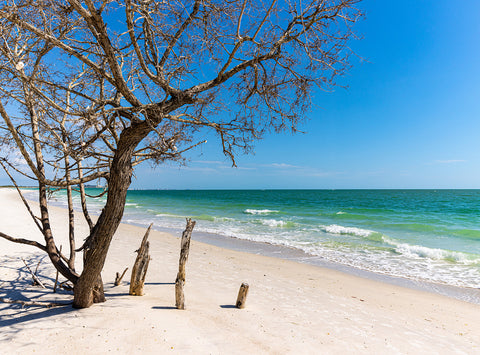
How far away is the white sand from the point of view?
3586 mm

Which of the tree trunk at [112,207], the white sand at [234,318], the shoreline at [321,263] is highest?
the tree trunk at [112,207]

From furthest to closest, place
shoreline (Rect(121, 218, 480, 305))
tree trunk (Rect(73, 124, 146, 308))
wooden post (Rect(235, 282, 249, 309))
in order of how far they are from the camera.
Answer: shoreline (Rect(121, 218, 480, 305)), wooden post (Rect(235, 282, 249, 309)), tree trunk (Rect(73, 124, 146, 308))

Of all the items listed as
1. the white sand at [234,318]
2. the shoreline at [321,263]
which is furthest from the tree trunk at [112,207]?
the shoreline at [321,263]

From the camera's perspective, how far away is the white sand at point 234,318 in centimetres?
359

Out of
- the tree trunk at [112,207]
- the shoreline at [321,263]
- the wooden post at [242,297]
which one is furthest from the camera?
the shoreline at [321,263]

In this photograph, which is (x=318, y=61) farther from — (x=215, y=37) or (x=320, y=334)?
(x=320, y=334)

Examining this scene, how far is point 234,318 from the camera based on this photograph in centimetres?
458

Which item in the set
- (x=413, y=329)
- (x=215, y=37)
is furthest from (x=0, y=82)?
(x=413, y=329)

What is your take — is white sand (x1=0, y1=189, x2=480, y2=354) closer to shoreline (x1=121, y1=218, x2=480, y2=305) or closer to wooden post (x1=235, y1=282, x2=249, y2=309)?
wooden post (x1=235, y1=282, x2=249, y2=309)

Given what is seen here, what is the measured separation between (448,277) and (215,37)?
10.5 metres

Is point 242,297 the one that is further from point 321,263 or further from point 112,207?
point 321,263

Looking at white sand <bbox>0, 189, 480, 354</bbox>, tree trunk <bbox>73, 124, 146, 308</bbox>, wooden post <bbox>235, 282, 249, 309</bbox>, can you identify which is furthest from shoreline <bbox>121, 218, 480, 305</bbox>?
tree trunk <bbox>73, 124, 146, 308</bbox>

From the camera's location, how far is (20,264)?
6398 mm

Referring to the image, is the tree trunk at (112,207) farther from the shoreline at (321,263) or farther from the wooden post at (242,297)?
the shoreline at (321,263)
